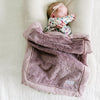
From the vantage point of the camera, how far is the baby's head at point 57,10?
0.87 m

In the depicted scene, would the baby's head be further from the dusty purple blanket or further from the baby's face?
the dusty purple blanket

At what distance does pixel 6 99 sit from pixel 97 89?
0.57m

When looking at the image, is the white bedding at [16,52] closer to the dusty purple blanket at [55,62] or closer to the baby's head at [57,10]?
the baby's head at [57,10]

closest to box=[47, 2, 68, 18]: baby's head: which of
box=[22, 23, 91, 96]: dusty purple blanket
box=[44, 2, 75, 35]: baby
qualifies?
box=[44, 2, 75, 35]: baby

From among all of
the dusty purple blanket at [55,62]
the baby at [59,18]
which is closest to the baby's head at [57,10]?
the baby at [59,18]

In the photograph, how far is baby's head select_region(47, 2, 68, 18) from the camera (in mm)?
874

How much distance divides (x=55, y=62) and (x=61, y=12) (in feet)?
0.97

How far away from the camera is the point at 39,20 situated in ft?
2.86

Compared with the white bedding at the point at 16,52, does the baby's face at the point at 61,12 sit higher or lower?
higher

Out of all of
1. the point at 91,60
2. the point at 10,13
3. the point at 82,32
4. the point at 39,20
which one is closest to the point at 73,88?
the point at 91,60

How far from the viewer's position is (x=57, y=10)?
882 millimetres

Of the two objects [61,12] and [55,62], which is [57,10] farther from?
[55,62]

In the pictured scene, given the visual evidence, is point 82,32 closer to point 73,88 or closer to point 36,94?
point 73,88

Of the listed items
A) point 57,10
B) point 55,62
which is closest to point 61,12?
point 57,10
